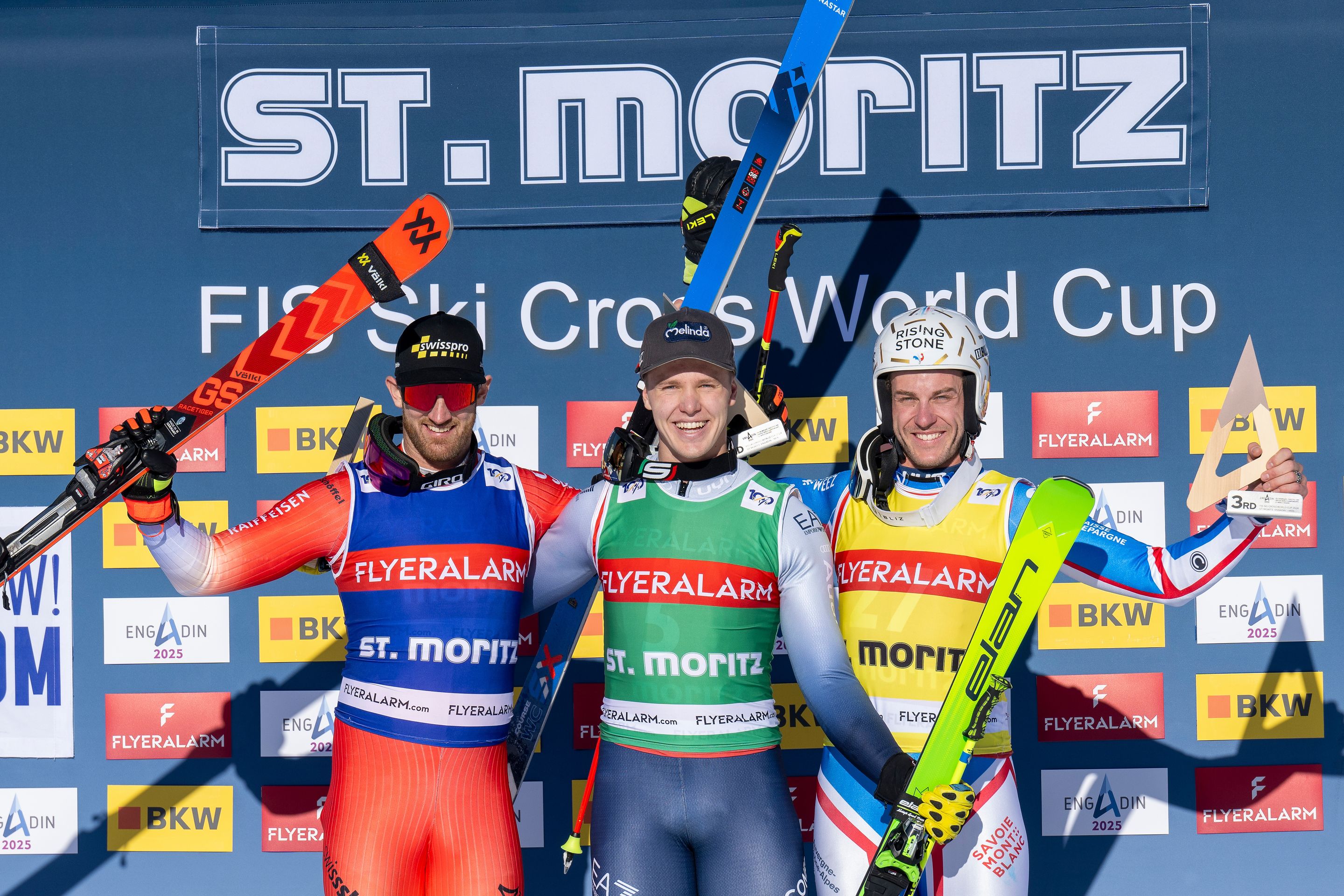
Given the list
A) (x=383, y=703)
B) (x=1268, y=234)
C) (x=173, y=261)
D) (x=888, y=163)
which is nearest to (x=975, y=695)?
(x=383, y=703)

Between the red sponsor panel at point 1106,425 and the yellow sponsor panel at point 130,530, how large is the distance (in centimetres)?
347

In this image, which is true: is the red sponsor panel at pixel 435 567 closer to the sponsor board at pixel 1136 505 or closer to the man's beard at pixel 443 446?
the man's beard at pixel 443 446

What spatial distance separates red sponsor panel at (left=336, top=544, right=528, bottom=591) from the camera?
265cm

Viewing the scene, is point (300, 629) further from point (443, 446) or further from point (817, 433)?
point (817, 433)

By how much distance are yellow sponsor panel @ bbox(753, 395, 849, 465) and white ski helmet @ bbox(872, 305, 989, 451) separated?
1.18 metres

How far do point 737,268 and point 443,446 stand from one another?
1.79 m

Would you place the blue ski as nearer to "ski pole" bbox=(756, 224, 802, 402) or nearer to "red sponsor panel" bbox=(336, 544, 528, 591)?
"ski pole" bbox=(756, 224, 802, 402)

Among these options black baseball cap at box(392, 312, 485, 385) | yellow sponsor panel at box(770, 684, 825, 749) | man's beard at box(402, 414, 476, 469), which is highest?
black baseball cap at box(392, 312, 485, 385)

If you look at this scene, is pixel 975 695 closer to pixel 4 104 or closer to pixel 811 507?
pixel 811 507

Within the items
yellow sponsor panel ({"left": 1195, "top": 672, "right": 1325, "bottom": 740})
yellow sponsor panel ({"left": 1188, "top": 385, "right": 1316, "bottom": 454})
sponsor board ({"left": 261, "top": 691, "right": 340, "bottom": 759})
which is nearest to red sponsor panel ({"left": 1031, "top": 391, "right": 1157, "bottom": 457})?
yellow sponsor panel ({"left": 1188, "top": 385, "right": 1316, "bottom": 454})

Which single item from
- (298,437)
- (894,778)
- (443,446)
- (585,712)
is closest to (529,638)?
(585,712)

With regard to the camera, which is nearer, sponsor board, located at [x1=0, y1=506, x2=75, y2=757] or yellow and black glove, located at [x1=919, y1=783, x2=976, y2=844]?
yellow and black glove, located at [x1=919, y1=783, x2=976, y2=844]

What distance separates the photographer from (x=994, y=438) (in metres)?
4.07

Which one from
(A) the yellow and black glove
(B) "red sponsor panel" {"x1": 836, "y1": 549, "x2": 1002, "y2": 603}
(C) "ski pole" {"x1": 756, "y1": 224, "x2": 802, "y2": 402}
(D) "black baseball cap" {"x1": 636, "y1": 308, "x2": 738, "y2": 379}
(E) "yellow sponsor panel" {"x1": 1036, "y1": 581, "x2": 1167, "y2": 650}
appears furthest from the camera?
(E) "yellow sponsor panel" {"x1": 1036, "y1": 581, "x2": 1167, "y2": 650}
